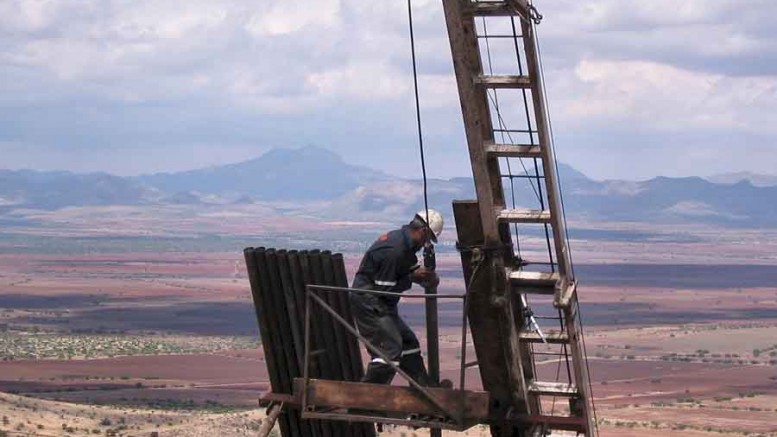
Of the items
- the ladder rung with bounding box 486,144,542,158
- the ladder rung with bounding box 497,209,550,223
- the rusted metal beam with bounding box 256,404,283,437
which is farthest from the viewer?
the rusted metal beam with bounding box 256,404,283,437

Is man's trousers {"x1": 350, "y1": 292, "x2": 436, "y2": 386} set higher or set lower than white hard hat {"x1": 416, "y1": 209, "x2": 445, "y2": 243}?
lower

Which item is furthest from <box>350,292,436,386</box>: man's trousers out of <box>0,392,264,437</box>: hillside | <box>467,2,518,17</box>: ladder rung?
<box>0,392,264,437</box>: hillside

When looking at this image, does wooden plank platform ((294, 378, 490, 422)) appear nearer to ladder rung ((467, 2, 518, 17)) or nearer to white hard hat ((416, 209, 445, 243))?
white hard hat ((416, 209, 445, 243))

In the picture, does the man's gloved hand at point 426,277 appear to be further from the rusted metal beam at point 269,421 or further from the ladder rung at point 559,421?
the rusted metal beam at point 269,421

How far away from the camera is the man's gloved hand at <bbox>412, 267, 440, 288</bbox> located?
11.2 m

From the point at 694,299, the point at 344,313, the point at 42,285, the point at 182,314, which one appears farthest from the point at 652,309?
the point at 344,313

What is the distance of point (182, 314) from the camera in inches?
4291

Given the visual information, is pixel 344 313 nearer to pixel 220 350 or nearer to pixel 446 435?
pixel 446 435

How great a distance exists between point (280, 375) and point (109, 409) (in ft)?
110

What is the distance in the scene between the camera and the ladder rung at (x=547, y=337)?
11797 mm

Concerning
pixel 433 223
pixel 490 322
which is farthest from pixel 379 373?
pixel 433 223

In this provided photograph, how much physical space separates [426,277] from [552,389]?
1.76 metres

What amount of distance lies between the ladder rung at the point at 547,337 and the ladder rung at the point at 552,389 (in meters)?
0.45

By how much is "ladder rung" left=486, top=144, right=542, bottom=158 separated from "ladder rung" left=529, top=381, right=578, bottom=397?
225 cm
